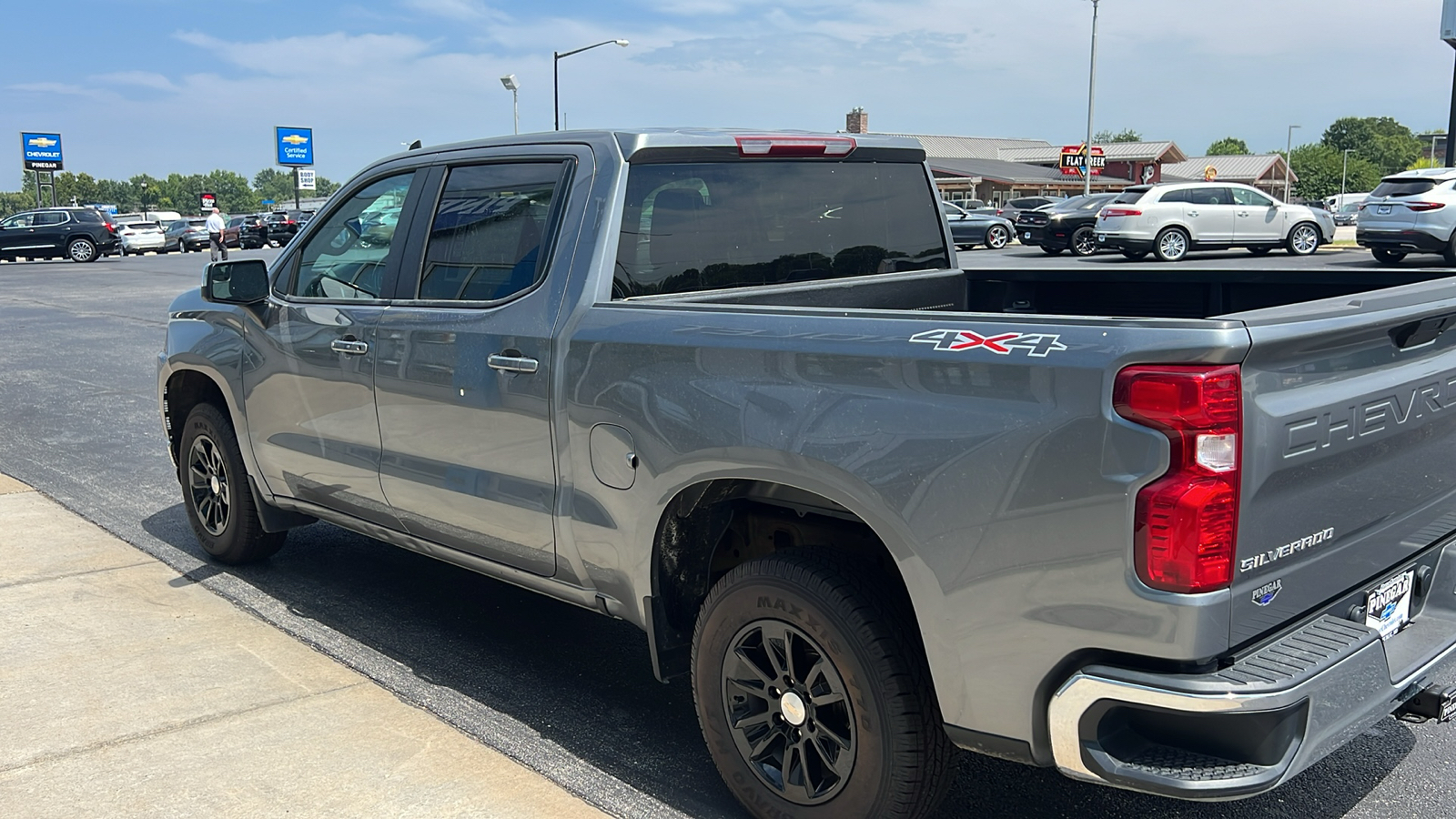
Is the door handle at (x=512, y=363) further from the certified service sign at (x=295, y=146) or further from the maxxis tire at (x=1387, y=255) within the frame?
the certified service sign at (x=295, y=146)

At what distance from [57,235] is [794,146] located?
138ft

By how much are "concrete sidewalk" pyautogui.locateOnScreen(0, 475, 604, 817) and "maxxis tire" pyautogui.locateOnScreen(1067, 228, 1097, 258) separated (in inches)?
1049

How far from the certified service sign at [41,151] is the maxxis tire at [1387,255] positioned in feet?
270

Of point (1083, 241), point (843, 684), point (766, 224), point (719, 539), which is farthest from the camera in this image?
point (1083, 241)

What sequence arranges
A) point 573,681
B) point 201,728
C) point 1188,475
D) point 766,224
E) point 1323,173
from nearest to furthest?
point 1188,475, point 201,728, point 766,224, point 573,681, point 1323,173

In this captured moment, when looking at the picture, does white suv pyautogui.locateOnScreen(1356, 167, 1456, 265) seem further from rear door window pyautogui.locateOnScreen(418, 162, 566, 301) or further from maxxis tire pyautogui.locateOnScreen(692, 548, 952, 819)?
maxxis tire pyautogui.locateOnScreen(692, 548, 952, 819)

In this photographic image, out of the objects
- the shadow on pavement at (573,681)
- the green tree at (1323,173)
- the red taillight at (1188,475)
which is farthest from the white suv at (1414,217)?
the green tree at (1323,173)

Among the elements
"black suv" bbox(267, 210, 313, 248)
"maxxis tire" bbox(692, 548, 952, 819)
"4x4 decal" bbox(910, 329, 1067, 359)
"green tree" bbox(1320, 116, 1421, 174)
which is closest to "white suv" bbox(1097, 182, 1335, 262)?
"maxxis tire" bbox(692, 548, 952, 819)

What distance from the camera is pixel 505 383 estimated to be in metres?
3.79

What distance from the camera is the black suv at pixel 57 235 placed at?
127 ft

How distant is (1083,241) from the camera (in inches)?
1153

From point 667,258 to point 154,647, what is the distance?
8.74 ft

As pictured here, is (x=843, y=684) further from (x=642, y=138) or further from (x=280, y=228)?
(x=280, y=228)

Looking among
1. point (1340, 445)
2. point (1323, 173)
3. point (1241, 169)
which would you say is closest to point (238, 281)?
point (1340, 445)
